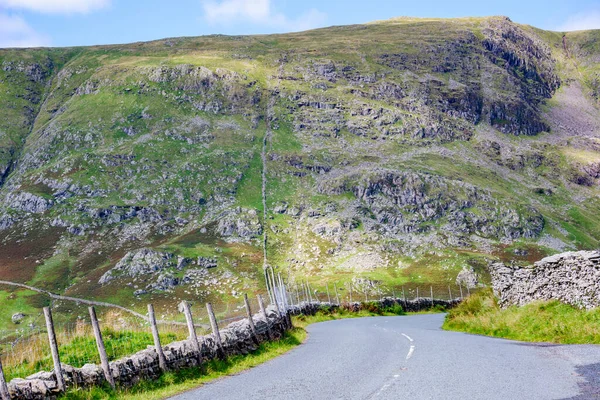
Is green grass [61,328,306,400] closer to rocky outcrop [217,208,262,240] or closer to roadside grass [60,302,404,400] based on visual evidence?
roadside grass [60,302,404,400]

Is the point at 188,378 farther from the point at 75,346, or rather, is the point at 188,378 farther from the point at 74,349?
the point at 75,346

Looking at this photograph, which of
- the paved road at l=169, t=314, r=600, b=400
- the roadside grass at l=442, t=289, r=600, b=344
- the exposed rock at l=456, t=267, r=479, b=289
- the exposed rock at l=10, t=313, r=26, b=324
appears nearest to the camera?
the paved road at l=169, t=314, r=600, b=400

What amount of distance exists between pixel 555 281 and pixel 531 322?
3675 millimetres

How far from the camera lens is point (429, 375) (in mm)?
14359

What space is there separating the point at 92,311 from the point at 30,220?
673 ft

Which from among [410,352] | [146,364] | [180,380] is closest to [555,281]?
[410,352]

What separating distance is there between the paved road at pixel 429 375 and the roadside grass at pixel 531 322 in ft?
11.9

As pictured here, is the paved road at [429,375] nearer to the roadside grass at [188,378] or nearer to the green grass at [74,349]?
the roadside grass at [188,378]

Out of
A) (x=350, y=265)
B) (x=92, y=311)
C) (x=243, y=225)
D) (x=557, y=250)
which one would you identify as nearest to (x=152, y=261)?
(x=243, y=225)

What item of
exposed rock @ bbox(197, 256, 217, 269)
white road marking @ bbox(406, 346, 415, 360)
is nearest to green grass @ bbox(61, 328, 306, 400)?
white road marking @ bbox(406, 346, 415, 360)

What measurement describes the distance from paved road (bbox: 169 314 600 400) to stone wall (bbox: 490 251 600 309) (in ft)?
25.1

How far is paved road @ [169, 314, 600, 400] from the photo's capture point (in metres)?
11.9

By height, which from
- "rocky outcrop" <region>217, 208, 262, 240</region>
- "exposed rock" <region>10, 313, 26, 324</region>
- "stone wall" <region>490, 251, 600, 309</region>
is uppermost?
"stone wall" <region>490, 251, 600, 309</region>

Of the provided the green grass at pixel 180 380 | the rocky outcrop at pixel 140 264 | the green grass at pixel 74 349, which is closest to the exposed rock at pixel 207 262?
the rocky outcrop at pixel 140 264
